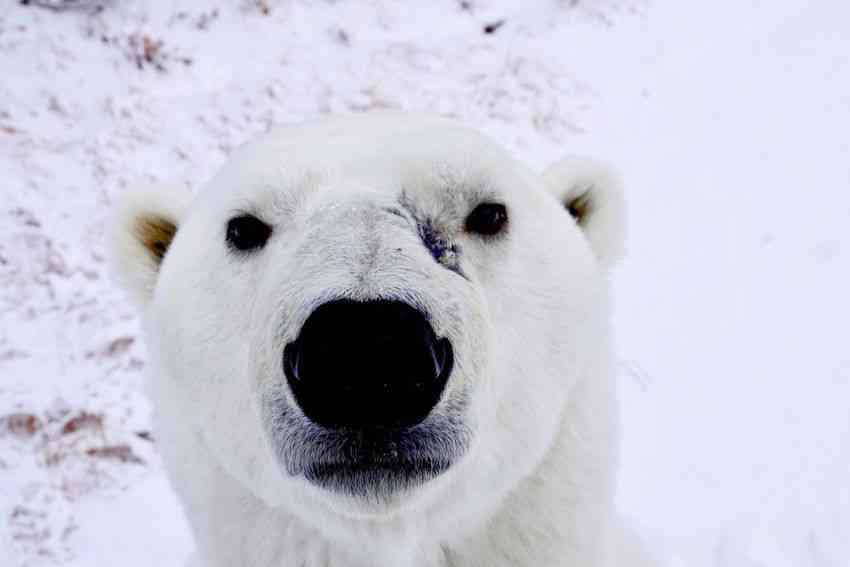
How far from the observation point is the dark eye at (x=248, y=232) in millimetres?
1512

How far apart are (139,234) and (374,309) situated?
1.09 m

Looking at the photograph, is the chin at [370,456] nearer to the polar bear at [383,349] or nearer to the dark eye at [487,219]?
the polar bear at [383,349]

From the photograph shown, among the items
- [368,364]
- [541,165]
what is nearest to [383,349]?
[368,364]

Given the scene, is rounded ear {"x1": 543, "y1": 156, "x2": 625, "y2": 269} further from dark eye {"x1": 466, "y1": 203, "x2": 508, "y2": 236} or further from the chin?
the chin

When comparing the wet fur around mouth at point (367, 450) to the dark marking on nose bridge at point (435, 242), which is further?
the dark marking on nose bridge at point (435, 242)

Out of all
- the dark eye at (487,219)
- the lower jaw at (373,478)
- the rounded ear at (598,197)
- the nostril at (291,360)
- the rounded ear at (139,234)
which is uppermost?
the rounded ear at (598,197)

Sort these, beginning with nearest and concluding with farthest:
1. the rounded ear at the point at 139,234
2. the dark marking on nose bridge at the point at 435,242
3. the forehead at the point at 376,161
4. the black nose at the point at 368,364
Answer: the black nose at the point at 368,364
the dark marking on nose bridge at the point at 435,242
the forehead at the point at 376,161
the rounded ear at the point at 139,234

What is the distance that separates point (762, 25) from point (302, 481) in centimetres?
687

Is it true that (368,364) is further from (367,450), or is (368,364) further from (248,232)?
(248,232)

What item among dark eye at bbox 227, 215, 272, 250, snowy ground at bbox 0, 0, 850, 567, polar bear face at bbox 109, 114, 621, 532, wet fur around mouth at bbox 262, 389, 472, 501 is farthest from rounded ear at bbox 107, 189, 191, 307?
snowy ground at bbox 0, 0, 850, 567

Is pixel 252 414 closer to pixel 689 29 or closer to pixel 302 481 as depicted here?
pixel 302 481

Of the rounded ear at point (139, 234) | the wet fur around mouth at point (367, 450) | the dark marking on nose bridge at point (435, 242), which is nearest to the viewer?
the wet fur around mouth at point (367, 450)

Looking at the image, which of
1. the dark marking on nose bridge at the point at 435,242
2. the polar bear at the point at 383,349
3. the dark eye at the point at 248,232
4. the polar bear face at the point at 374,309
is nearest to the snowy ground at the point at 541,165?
the polar bear at the point at 383,349

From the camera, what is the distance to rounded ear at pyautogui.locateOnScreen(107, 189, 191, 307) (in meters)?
1.82
